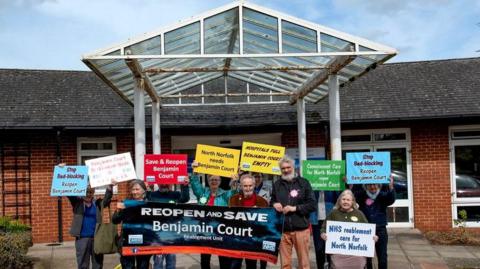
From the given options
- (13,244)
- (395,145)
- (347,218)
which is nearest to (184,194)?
(347,218)

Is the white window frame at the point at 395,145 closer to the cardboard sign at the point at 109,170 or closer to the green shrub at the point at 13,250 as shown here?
the cardboard sign at the point at 109,170

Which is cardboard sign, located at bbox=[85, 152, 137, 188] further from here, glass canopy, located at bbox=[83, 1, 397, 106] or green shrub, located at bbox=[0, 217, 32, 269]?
green shrub, located at bbox=[0, 217, 32, 269]

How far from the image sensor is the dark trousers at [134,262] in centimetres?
639

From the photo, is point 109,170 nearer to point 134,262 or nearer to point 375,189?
point 134,262

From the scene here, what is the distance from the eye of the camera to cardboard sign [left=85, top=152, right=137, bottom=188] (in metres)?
6.66

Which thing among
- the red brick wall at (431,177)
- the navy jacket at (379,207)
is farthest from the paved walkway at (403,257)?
the navy jacket at (379,207)

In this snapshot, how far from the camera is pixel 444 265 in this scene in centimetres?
884

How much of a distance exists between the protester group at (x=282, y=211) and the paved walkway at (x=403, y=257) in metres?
2.14

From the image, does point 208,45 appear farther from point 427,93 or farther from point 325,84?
point 427,93

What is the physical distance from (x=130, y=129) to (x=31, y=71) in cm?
433

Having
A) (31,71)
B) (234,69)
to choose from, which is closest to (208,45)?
(234,69)

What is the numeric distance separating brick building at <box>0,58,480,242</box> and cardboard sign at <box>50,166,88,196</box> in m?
5.30

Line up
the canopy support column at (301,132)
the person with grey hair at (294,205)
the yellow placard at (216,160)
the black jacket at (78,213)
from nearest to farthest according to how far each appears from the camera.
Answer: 1. the person with grey hair at (294,205)
2. the black jacket at (78,213)
3. the yellow placard at (216,160)
4. the canopy support column at (301,132)

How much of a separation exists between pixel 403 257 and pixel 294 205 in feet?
14.2
